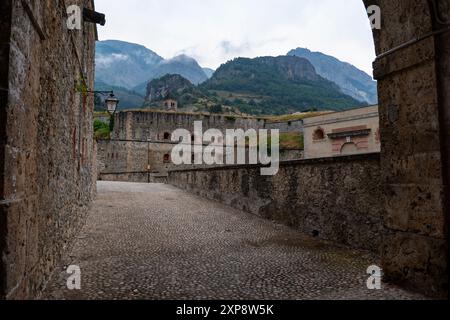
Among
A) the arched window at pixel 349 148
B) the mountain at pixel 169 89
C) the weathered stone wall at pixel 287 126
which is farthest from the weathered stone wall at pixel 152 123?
the mountain at pixel 169 89

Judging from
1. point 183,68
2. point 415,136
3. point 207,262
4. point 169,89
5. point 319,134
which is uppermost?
point 183,68

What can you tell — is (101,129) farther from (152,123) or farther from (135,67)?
(135,67)

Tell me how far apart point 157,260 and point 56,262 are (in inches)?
55.6

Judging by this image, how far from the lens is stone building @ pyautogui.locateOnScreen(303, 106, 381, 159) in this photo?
2373cm

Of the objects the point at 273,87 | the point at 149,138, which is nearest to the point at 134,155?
the point at 149,138

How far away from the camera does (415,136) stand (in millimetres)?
3916

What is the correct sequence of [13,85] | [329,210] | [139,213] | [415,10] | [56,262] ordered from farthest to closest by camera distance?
[139,213], [329,210], [56,262], [415,10], [13,85]

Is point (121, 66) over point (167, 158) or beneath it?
over

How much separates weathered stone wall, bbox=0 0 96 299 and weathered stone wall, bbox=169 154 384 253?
4.79m

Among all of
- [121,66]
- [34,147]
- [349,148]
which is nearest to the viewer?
[34,147]

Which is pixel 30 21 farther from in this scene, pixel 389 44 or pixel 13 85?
pixel 389 44

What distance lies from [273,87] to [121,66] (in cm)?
10995
